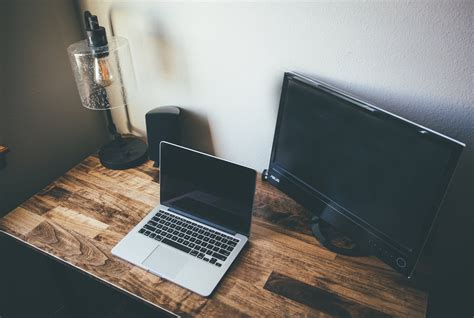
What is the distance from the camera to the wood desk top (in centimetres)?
96

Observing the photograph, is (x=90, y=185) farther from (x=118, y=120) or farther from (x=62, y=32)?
(x=62, y=32)

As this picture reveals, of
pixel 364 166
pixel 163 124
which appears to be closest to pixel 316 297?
pixel 364 166

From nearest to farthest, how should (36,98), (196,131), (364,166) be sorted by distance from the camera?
(364,166) < (36,98) < (196,131)

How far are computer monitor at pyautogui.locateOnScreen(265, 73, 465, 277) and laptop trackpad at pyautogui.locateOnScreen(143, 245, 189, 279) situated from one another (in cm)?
39

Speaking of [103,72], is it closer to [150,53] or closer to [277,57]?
[150,53]

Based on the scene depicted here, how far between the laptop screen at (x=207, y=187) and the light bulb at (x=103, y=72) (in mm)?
313

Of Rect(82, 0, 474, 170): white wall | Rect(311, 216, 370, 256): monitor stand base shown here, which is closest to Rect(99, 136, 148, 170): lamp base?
Rect(82, 0, 474, 170): white wall

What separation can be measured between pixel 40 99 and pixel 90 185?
35 centimetres

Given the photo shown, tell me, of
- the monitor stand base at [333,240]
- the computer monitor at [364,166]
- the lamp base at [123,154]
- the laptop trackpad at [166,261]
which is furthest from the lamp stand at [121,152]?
the monitor stand base at [333,240]

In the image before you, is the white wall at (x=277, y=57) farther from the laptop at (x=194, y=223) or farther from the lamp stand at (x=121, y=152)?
the laptop at (x=194, y=223)

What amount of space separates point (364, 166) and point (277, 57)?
0.43 metres

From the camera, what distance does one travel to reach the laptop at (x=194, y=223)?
3.44 feet

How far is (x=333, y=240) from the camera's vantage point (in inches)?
45.0

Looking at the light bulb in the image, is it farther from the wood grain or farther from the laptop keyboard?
the wood grain
